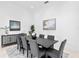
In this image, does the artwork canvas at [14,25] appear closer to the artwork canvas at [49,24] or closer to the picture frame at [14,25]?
the picture frame at [14,25]

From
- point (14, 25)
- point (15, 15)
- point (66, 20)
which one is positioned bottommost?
point (14, 25)

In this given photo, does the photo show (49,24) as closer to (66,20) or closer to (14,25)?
(66,20)

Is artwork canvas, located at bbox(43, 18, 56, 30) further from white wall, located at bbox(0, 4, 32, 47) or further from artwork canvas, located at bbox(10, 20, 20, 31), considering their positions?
artwork canvas, located at bbox(10, 20, 20, 31)

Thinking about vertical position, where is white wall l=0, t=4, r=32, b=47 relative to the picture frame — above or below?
above

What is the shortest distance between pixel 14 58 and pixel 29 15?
501cm

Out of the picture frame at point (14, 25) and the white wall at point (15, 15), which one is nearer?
the white wall at point (15, 15)

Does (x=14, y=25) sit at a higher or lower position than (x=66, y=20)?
lower

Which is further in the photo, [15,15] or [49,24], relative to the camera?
[15,15]

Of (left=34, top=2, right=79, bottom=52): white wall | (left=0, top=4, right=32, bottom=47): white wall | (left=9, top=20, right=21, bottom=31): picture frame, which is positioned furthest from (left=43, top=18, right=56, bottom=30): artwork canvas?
(left=9, top=20, right=21, bottom=31): picture frame

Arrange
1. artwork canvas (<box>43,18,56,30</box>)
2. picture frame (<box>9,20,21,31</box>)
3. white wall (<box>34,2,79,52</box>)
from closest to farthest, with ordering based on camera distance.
Answer: white wall (<box>34,2,79,52</box>)
artwork canvas (<box>43,18,56,30</box>)
picture frame (<box>9,20,21,31</box>)

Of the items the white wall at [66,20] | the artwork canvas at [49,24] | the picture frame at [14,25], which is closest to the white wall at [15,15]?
the picture frame at [14,25]

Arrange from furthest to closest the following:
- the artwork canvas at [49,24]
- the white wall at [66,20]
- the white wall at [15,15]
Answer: the white wall at [15,15]
the artwork canvas at [49,24]
the white wall at [66,20]

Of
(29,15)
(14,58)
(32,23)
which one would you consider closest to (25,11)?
(29,15)

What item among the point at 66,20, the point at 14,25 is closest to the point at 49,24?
the point at 66,20
